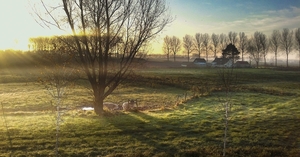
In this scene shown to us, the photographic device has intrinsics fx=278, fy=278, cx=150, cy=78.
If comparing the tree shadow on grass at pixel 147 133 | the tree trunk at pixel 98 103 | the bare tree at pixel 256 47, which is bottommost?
the tree shadow on grass at pixel 147 133

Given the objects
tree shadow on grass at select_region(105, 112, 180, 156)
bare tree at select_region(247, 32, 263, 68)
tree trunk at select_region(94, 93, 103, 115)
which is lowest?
tree shadow on grass at select_region(105, 112, 180, 156)

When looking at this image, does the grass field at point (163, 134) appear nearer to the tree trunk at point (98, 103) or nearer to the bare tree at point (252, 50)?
the tree trunk at point (98, 103)

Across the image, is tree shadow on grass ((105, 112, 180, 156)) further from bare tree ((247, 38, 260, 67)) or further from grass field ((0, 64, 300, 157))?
bare tree ((247, 38, 260, 67))

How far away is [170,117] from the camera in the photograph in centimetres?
1819

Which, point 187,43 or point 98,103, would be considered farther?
point 187,43

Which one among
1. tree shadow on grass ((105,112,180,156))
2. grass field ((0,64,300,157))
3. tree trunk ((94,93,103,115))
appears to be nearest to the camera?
grass field ((0,64,300,157))


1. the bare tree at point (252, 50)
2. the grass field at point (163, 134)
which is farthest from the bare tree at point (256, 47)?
the grass field at point (163, 134)

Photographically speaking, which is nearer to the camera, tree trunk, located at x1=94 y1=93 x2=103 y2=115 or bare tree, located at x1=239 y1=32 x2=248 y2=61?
tree trunk, located at x1=94 y1=93 x2=103 y2=115

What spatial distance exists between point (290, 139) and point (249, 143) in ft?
7.03

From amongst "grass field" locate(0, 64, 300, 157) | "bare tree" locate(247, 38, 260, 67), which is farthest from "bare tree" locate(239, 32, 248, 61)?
"grass field" locate(0, 64, 300, 157)

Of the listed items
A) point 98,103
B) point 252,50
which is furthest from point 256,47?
point 98,103

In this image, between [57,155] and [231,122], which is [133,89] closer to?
[231,122]

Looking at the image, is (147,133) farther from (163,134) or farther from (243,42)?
(243,42)

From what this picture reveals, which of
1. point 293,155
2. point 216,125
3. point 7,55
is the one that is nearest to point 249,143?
point 293,155
